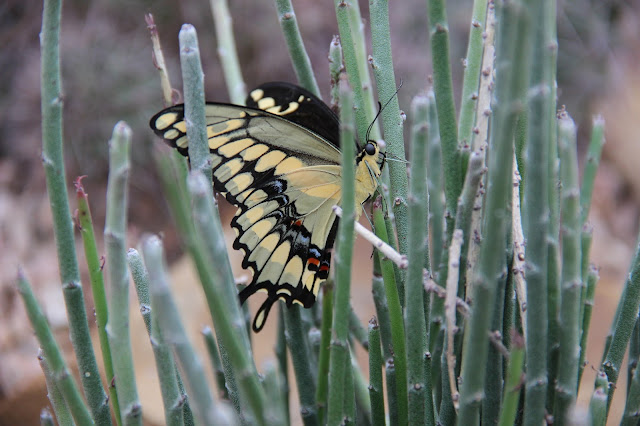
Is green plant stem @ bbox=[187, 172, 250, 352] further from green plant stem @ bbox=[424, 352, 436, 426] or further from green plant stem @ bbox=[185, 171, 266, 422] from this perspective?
green plant stem @ bbox=[424, 352, 436, 426]

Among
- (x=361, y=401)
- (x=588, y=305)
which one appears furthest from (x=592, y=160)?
(x=361, y=401)

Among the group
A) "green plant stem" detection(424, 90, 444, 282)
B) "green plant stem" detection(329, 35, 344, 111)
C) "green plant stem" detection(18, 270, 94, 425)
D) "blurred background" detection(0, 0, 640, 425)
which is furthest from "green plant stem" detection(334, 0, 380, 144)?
"blurred background" detection(0, 0, 640, 425)

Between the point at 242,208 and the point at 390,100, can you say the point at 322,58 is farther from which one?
the point at 390,100

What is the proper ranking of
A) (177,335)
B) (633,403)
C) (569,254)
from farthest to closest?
(633,403), (569,254), (177,335)

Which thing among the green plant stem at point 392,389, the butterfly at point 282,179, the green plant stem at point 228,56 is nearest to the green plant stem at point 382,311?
the green plant stem at point 392,389

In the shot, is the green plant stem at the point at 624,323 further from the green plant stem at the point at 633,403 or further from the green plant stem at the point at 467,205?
the green plant stem at the point at 467,205

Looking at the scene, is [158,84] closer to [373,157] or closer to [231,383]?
[373,157]
